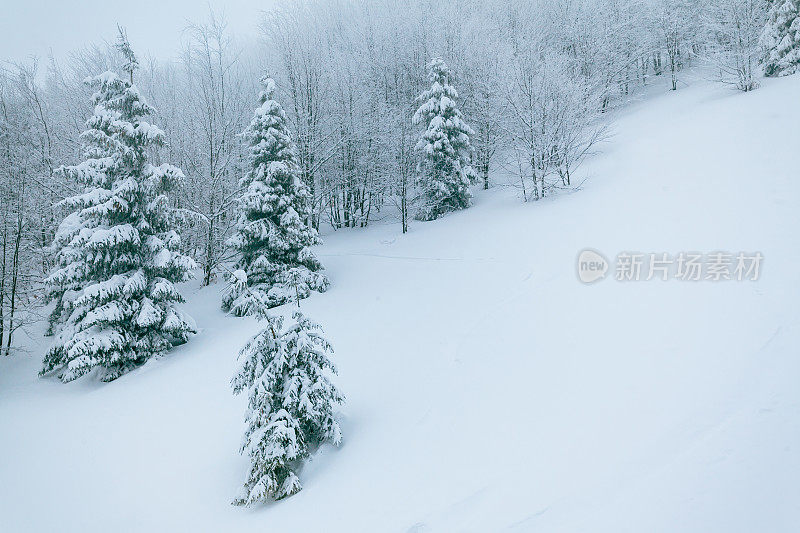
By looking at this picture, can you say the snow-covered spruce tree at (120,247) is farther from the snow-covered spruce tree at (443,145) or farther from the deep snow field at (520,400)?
the snow-covered spruce tree at (443,145)

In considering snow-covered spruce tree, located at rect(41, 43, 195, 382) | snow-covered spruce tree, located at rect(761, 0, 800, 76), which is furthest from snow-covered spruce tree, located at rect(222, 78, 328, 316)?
snow-covered spruce tree, located at rect(761, 0, 800, 76)

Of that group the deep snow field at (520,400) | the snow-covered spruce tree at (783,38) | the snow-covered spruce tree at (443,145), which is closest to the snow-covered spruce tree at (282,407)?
the deep snow field at (520,400)

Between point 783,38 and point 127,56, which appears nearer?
point 127,56

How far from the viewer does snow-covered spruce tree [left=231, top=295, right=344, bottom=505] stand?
21.1 ft

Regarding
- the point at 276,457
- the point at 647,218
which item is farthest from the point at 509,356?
the point at 647,218

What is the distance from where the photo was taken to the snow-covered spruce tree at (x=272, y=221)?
15.0 metres

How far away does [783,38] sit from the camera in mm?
20688

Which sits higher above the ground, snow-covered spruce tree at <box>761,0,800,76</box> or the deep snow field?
snow-covered spruce tree at <box>761,0,800,76</box>

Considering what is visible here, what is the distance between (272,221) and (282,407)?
32.5 ft

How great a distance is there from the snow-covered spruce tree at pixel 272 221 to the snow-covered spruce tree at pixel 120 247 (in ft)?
8.07

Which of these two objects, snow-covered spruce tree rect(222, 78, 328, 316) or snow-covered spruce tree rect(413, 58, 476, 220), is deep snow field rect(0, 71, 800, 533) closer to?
snow-covered spruce tree rect(222, 78, 328, 316)

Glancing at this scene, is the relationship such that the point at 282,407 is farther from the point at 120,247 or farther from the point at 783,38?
the point at 783,38

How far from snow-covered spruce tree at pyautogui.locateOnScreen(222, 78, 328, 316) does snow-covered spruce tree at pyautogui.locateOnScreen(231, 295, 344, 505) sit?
7844mm

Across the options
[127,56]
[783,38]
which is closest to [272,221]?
[127,56]
